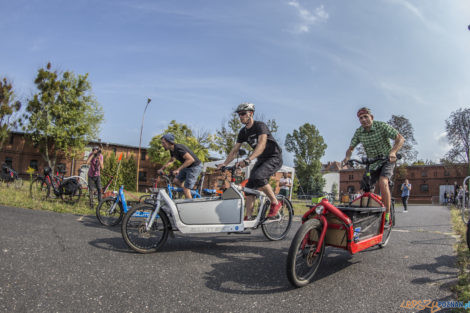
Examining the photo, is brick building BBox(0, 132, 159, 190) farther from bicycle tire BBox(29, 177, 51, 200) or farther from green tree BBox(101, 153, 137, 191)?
bicycle tire BBox(29, 177, 51, 200)

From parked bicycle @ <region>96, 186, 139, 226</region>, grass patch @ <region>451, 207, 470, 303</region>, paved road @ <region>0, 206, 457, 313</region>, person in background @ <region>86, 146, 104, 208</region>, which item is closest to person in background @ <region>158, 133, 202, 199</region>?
parked bicycle @ <region>96, 186, 139, 226</region>

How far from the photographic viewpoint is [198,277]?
2.96 m

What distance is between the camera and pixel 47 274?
288 cm

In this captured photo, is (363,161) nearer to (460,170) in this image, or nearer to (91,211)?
(91,211)

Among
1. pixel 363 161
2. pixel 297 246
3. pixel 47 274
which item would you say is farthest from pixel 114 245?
pixel 363 161

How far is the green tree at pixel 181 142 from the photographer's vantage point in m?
40.2

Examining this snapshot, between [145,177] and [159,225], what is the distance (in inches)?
1784

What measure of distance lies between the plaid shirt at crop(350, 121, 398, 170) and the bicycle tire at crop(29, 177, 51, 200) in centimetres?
920

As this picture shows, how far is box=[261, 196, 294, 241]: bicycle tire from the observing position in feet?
15.7

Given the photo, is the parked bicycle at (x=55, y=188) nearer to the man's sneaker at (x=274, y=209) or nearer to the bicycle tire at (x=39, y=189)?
the bicycle tire at (x=39, y=189)

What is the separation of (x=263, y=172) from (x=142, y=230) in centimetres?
194

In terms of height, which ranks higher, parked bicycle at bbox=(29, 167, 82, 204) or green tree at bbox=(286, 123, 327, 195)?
green tree at bbox=(286, 123, 327, 195)

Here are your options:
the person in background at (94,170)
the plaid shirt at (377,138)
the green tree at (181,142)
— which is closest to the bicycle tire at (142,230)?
the plaid shirt at (377,138)

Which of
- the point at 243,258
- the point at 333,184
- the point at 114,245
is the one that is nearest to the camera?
the point at 243,258
